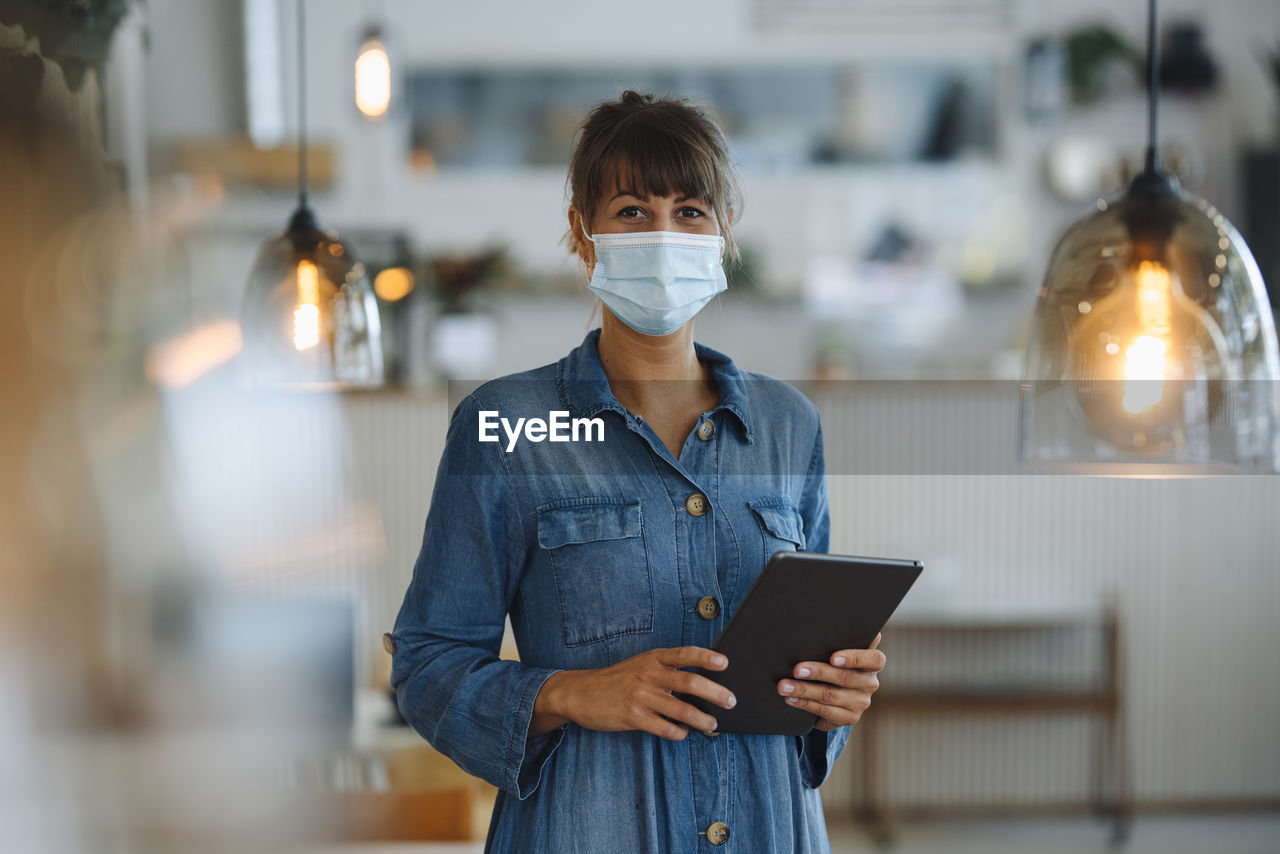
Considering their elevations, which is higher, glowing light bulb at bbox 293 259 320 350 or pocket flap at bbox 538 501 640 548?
glowing light bulb at bbox 293 259 320 350

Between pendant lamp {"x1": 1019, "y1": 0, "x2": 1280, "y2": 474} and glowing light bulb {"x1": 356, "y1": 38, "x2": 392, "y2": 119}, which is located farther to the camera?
glowing light bulb {"x1": 356, "y1": 38, "x2": 392, "y2": 119}

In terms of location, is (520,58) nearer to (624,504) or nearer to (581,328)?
(581,328)

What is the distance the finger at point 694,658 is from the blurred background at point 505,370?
0.44 metres

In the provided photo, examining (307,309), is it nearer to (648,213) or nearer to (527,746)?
(648,213)

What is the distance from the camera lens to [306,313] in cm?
161

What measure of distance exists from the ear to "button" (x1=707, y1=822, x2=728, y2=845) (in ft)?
1.89

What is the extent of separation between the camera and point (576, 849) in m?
1.09

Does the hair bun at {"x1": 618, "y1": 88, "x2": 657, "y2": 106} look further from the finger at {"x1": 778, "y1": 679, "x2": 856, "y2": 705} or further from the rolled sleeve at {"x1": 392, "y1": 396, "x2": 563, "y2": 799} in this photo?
the finger at {"x1": 778, "y1": 679, "x2": 856, "y2": 705}

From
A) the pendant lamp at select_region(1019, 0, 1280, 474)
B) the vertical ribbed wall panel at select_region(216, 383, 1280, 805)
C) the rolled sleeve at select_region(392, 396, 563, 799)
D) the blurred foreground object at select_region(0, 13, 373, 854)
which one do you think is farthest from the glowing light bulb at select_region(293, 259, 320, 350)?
the vertical ribbed wall panel at select_region(216, 383, 1280, 805)

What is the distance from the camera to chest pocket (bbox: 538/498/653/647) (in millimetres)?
1097

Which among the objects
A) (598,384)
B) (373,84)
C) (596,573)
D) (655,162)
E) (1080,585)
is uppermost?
(373,84)

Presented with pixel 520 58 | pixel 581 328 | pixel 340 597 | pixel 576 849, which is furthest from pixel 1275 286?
pixel 576 849

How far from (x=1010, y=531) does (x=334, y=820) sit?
214cm

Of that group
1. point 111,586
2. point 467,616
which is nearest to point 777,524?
point 467,616
